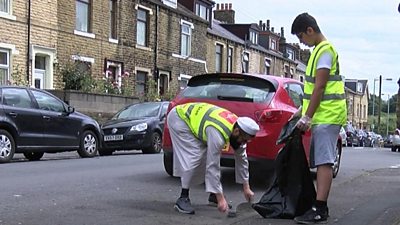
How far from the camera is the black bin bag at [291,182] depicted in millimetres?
6250

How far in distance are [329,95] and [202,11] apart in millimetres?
31992

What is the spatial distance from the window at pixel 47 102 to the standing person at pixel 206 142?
7290mm

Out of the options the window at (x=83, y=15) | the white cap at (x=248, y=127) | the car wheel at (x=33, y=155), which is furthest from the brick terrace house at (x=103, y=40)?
the white cap at (x=248, y=127)

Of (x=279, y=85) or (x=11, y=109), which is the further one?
(x=11, y=109)

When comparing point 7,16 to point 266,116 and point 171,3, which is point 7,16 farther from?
point 266,116

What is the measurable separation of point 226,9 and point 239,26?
5.26 metres

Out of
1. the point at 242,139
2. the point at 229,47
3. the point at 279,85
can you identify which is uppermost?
the point at 229,47

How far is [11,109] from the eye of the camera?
41.7 feet

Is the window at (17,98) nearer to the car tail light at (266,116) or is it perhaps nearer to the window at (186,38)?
the car tail light at (266,116)

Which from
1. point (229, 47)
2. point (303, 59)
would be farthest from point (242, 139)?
point (303, 59)

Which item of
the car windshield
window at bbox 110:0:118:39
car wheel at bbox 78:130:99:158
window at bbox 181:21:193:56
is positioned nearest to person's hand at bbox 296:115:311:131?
car wheel at bbox 78:130:99:158

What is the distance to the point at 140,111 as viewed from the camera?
56.9 feet

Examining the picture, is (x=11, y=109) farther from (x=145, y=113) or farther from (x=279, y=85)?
(x=279, y=85)

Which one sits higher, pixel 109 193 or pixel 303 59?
pixel 303 59
